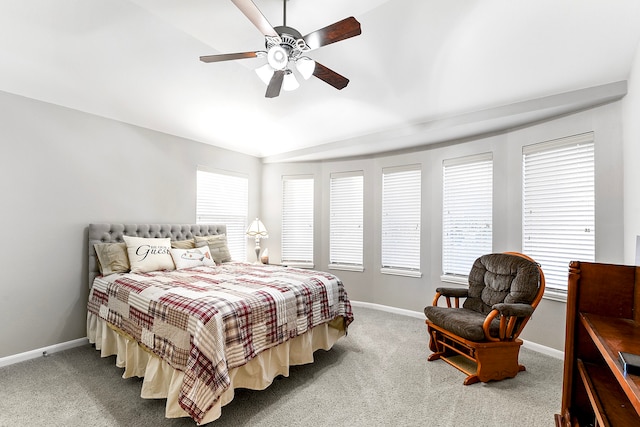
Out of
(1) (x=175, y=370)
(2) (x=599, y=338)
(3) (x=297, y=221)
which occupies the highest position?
(3) (x=297, y=221)

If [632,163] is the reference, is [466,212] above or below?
below

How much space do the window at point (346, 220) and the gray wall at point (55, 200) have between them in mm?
2684

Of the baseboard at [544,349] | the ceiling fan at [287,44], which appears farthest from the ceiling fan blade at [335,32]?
the baseboard at [544,349]

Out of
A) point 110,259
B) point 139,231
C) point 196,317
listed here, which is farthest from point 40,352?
point 196,317

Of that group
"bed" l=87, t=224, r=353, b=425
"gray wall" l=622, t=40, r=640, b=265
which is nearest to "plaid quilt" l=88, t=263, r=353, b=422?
"bed" l=87, t=224, r=353, b=425

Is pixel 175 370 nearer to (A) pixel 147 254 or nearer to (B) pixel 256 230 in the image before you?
(A) pixel 147 254

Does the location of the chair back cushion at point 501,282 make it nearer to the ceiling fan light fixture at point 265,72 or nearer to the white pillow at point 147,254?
the ceiling fan light fixture at point 265,72

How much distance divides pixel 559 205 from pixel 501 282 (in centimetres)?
104

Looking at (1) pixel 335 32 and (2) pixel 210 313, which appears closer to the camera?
(1) pixel 335 32

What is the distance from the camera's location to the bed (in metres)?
1.95

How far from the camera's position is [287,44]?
2.01 meters

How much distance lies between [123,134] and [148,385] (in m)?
2.89

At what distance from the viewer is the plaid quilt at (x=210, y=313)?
1.91 meters

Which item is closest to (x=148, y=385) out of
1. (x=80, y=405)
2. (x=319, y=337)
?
(x=80, y=405)
